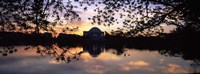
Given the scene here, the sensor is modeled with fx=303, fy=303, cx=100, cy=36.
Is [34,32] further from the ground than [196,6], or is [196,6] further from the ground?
[196,6]

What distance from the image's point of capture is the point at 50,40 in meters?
11.5

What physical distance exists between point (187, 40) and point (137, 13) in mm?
3343

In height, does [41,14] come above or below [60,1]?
below

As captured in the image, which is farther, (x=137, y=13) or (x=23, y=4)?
(x=137, y=13)

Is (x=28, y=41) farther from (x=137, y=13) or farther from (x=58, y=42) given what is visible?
(x=137, y=13)

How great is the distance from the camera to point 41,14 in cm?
1129

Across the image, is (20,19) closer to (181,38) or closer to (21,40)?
(21,40)

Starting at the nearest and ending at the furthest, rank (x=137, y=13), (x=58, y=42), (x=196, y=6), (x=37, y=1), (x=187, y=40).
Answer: (x=37, y=1), (x=58, y=42), (x=196, y=6), (x=187, y=40), (x=137, y=13)

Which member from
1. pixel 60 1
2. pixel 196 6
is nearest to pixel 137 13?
pixel 196 6

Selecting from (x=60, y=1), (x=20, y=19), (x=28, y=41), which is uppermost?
(x=60, y=1)

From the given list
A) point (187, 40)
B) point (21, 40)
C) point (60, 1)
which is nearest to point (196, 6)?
point (187, 40)

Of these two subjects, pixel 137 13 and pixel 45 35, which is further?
pixel 137 13

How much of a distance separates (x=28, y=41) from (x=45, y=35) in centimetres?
66

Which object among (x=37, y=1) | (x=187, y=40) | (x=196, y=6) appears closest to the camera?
(x=37, y=1)
